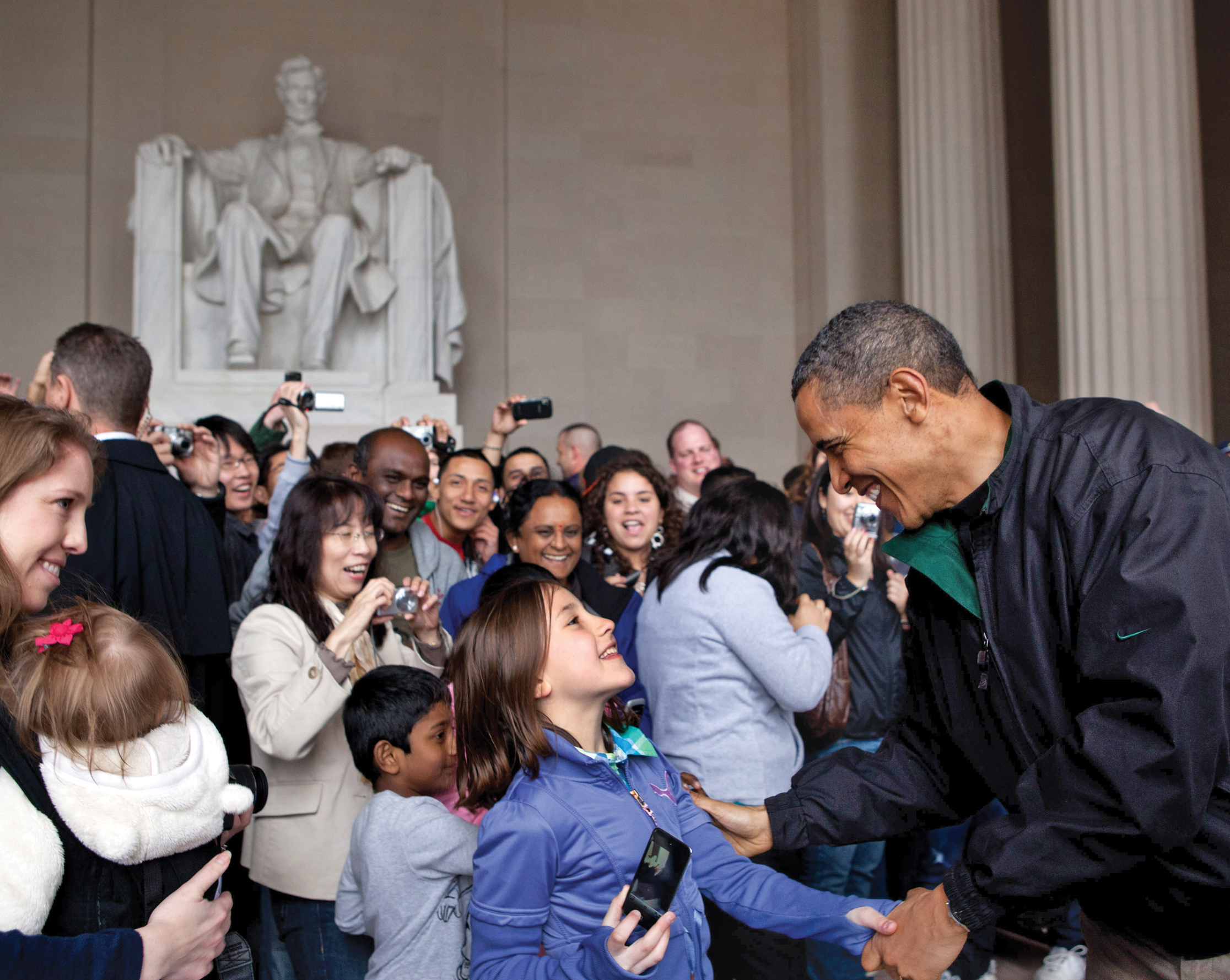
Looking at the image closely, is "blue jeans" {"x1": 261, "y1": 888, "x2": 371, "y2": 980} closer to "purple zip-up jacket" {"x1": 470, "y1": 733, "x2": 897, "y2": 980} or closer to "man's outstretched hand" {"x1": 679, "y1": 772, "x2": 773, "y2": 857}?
"purple zip-up jacket" {"x1": 470, "y1": 733, "x2": 897, "y2": 980}

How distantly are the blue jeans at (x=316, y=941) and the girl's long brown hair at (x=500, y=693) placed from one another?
803 mm

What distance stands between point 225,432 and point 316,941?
110 inches

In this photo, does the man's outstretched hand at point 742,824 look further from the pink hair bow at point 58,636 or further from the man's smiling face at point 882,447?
the pink hair bow at point 58,636

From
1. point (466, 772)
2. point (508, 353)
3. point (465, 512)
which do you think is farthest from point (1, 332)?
point (466, 772)

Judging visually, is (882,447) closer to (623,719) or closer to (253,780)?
(623,719)

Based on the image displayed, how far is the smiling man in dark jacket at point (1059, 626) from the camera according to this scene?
158cm

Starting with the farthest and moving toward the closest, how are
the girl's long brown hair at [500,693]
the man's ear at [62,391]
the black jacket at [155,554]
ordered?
the man's ear at [62,391]
the black jacket at [155,554]
the girl's long brown hair at [500,693]

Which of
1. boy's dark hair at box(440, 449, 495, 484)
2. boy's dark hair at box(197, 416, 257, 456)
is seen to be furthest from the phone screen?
boy's dark hair at box(197, 416, 257, 456)

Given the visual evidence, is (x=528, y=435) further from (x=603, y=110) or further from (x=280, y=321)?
(x=603, y=110)

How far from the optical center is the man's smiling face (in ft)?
6.10

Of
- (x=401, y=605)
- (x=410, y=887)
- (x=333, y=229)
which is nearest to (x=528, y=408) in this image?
(x=401, y=605)

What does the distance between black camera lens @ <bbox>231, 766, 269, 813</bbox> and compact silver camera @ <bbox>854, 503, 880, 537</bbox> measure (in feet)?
7.75

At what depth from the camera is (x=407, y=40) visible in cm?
1074

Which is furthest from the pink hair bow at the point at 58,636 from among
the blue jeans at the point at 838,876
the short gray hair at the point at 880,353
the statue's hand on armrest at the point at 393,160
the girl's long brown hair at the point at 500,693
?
the statue's hand on armrest at the point at 393,160
